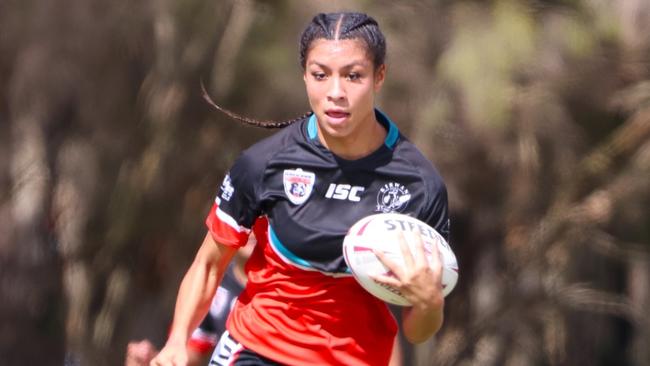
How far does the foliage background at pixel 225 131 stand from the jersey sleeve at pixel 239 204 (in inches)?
249

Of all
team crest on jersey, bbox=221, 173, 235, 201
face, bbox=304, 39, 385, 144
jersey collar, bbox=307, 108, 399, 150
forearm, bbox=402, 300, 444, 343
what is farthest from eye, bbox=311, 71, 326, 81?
forearm, bbox=402, 300, 444, 343

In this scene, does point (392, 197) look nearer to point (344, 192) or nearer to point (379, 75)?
point (344, 192)

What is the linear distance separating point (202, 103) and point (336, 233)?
7.28 m

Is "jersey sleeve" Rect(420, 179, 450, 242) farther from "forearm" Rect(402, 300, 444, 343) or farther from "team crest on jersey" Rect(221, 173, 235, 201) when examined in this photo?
"team crest on jersey" Rect(221, 173, 235, 201)

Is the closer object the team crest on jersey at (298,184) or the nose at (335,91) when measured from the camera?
the nose at (335,91)

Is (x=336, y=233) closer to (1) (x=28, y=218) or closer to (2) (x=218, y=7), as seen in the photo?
(2) (x=218, y=7)

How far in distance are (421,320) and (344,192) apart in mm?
488

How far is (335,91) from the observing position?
4.61m

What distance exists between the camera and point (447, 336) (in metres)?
13.9

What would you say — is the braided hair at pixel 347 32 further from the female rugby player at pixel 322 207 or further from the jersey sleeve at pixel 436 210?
the jersey sleeve at pixel 436 210

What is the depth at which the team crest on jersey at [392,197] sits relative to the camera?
4.75 meters

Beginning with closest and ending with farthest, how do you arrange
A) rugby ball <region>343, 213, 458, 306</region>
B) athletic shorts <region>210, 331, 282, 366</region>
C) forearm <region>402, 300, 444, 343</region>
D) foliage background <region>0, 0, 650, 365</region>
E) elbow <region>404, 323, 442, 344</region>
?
rugby ball <region>343, 213, 458, 306</region>
forearm <region>402, 300, 444, 343</region>
elbow <region>404, 323, 442, 344</region>
athletic shorts <region>210, 331, 282, 366</region>
foliage background <region>0, 0, 650, 365</region>

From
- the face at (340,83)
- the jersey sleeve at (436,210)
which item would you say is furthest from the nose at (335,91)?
the jersey sleeve at (436,210)

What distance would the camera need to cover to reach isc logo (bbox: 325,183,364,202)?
4.75 metres
